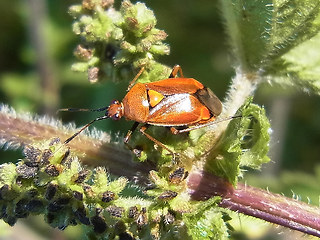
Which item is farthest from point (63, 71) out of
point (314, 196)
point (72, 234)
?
point (314, 196)

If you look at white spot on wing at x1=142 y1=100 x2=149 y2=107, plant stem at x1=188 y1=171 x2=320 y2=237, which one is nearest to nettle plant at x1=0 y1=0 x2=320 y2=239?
plant stem at x1=188 y1=171 x2=320 y2=237

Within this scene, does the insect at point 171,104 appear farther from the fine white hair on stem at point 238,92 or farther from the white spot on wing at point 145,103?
the fine white hair on stem at point 238,92

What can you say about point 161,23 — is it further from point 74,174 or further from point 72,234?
point 74,174

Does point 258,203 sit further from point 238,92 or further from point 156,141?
point 238,92

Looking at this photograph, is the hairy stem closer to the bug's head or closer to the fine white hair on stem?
the bug's head

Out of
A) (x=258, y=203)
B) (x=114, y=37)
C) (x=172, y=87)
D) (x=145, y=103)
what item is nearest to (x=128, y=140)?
(x=145, y=103)

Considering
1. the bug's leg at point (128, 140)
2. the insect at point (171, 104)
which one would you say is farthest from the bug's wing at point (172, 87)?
the bug's leg at point (128, 140)
